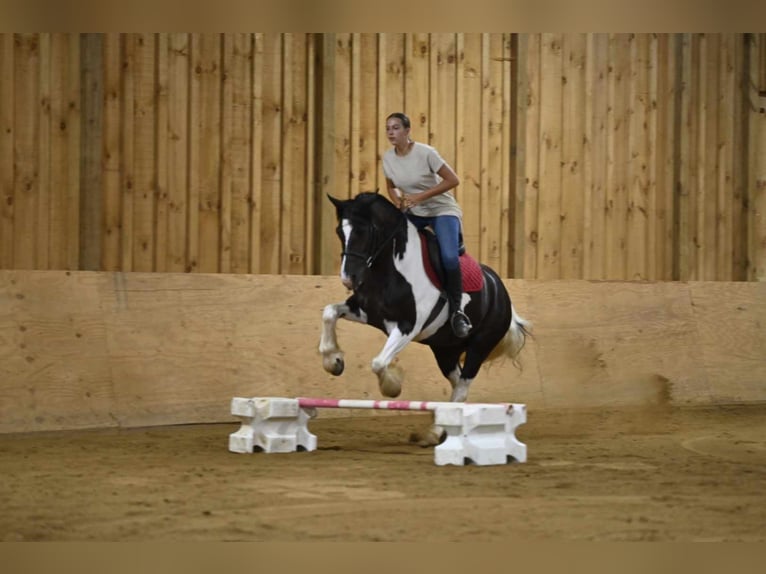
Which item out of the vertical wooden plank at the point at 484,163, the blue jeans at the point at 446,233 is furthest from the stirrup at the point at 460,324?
the vertical wooden plank at the point at 484,163

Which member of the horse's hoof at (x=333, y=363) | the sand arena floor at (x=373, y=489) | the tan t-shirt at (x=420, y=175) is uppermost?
the tan t-shirt at (x=420, y=175)

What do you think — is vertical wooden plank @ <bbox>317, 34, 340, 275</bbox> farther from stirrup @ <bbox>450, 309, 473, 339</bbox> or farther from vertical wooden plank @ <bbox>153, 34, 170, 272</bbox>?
stirrup @ <bbox>450, 309, 473, 339</bbox>

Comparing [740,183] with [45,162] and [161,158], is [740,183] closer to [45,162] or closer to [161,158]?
[161,158]

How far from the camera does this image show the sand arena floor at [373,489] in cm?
503

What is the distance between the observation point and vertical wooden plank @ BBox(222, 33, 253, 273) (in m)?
11.1

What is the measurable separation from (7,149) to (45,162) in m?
0.34

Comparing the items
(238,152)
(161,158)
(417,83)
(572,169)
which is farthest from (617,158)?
(161,158)

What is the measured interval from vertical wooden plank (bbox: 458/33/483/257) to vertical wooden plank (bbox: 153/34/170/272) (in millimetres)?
3040

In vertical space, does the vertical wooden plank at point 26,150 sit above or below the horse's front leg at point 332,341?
above

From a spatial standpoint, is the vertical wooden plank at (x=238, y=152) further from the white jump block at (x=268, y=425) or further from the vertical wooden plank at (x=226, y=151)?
the white jump block at (x=268, y=425)

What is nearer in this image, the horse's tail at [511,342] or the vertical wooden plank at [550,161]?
the horse's tail at [511,342]

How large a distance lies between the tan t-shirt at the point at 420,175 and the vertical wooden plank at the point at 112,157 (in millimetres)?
3127

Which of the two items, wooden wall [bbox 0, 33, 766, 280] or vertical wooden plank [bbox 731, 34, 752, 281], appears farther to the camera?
vertical wooden plank [bbox 731, 34, 752, 281]

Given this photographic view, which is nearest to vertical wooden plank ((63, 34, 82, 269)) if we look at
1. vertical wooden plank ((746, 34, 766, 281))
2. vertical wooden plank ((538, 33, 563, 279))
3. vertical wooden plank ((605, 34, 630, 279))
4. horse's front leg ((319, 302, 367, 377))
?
horse's front leg ((319, 302, 367, 377))
